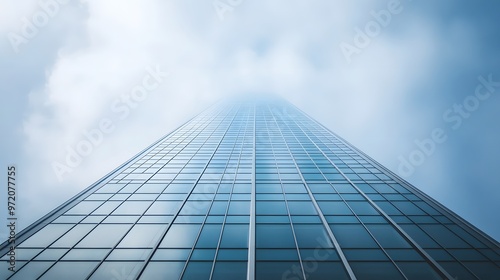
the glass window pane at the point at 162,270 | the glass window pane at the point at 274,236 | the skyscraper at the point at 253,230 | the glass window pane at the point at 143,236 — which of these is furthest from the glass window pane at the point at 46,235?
the glass window pane at the point at 274,236

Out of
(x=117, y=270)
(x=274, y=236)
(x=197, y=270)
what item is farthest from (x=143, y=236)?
(x=274, y=236)

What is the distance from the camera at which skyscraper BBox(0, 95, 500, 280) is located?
12.6 metres

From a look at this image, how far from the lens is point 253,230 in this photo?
15.7 m

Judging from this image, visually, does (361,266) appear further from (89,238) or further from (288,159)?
(288,159)

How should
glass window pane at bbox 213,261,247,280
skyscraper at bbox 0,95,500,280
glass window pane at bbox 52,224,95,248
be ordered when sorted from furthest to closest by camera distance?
glass window pane at bbox 52,224,95,248 < skyscraper at bbox 0,95,500,280 < glass window pane at bbox 213,261,247,280

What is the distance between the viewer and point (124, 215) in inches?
702

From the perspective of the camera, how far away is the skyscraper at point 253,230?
12648mm

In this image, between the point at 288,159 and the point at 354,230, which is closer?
the point at 354,230

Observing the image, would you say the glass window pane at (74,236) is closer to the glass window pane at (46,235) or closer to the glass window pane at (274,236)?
the glass window pane at (46,235)

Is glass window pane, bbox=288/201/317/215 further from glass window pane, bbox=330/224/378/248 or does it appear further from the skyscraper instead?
glass window pane, bbox=330/224/378/248

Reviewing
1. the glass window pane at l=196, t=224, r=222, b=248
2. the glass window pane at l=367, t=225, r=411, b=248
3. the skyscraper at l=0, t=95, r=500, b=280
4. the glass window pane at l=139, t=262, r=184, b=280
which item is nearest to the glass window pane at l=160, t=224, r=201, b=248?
the skyscraper at l=0, t=95, r=500, b=280

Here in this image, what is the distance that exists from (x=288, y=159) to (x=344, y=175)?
24.4ft

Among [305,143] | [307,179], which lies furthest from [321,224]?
[305,143]

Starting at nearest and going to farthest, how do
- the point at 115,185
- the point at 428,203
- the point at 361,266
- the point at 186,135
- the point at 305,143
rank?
the point at 361,266
the point at 428,203
the point at 115,185
the point at 305,143
the point at 186,135
